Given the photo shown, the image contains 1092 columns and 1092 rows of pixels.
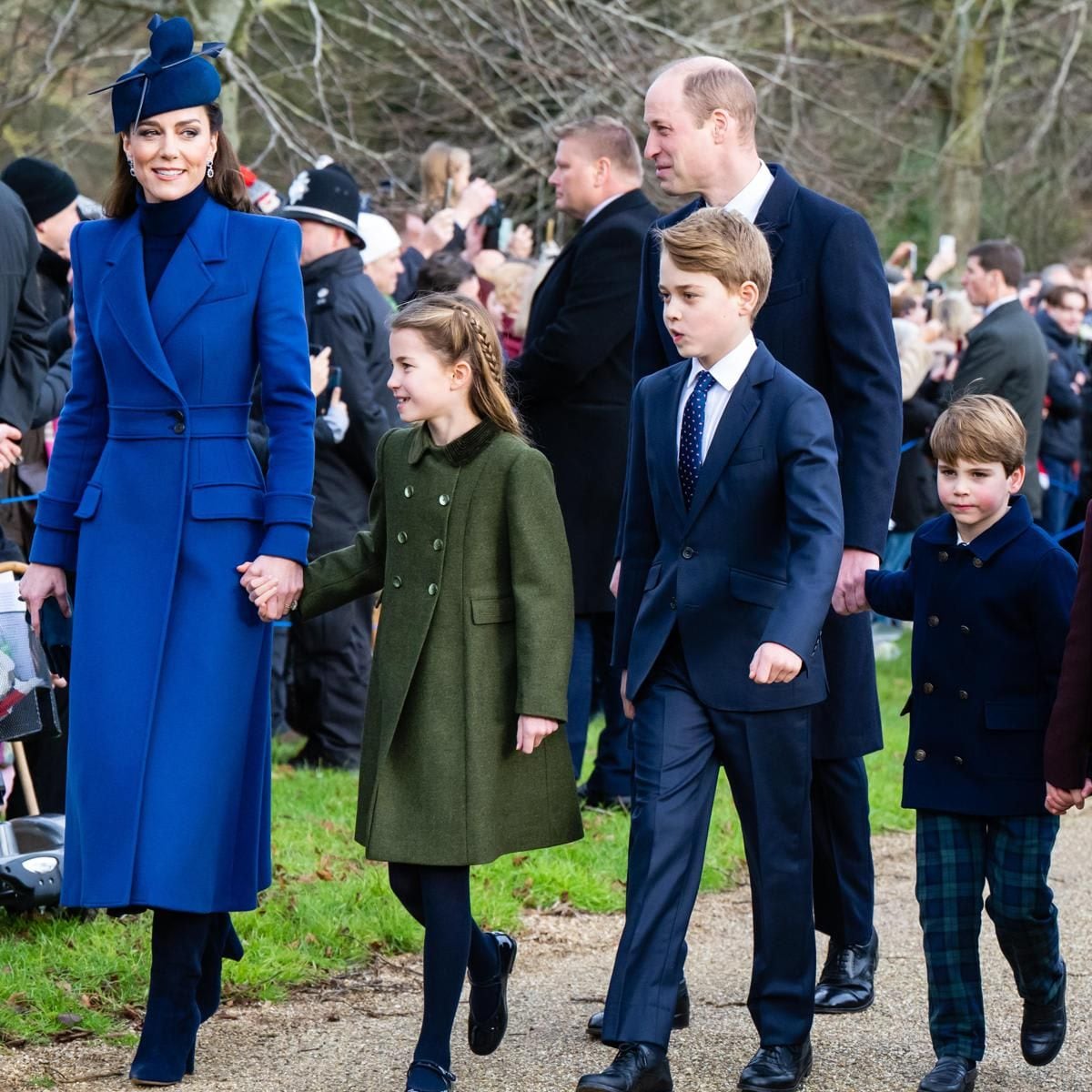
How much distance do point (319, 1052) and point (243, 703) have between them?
2.84ft

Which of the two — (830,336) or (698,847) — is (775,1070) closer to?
(698,847)

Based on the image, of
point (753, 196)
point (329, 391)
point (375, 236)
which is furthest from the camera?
point (375, 236)

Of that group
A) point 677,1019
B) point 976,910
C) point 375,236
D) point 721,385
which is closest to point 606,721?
point 375,236

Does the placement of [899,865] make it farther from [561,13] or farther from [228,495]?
[561,13]

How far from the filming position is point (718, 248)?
4074 millimetres

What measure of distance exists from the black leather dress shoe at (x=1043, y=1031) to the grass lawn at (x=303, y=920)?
1772 mm

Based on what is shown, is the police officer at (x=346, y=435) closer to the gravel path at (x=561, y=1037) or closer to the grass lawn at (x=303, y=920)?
the grass lawn at (x=303, y=920)

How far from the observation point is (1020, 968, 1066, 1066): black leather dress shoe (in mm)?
4305

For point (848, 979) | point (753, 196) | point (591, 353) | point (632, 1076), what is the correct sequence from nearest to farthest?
point (632, 1076), point (753, 196), point (848, 979), point (591, 353)

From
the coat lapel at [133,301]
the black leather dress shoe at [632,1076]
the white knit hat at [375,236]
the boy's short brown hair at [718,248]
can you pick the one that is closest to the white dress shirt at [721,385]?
the boy's short brown hair at [718,248]

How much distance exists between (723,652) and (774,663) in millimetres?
303

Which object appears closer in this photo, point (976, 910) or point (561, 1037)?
point (976, 910)

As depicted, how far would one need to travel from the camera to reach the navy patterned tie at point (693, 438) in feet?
13.7

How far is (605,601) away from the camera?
272 inches
